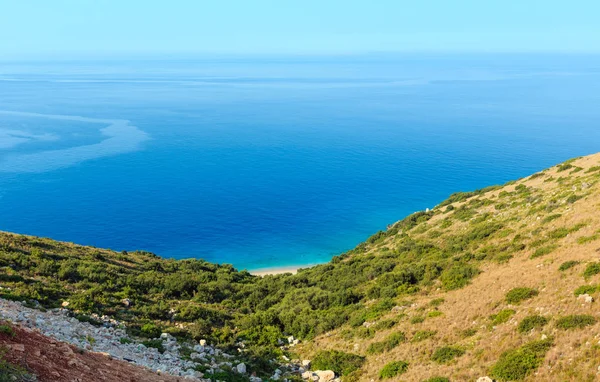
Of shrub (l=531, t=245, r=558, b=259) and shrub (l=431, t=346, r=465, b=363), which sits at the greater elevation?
shrub (l=531, t=245, r=558, b=259)

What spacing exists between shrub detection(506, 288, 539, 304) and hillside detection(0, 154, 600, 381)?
0.21 ft

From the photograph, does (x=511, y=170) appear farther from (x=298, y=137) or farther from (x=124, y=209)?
(x=124, y=209)

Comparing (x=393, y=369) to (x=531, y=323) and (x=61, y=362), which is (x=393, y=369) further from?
(x=61, y=362)

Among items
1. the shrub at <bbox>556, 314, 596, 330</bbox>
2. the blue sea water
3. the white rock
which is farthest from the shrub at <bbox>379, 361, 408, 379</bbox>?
the blue sea water

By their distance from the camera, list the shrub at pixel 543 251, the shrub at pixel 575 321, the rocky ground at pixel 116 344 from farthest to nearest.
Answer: the shrub at pixel 543 251, the rocky ground at pixel 116 344, the shrub at pixel 575 321

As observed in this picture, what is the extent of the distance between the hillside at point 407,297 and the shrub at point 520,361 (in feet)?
0.16

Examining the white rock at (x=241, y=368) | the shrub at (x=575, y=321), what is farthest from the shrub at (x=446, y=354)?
the white rock at (x=241, y=368)

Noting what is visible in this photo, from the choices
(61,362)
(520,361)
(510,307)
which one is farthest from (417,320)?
(61,362)

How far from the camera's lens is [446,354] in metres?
16.7

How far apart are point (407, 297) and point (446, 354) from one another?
7.70 m

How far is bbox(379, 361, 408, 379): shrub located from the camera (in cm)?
1662

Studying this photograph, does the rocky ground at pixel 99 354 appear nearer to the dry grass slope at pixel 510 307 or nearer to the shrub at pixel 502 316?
the dry grass slope at pixel 510 307

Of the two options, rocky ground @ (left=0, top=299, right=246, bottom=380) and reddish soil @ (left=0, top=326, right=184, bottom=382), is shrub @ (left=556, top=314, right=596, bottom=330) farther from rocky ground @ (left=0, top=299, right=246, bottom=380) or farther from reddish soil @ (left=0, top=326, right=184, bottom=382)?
reddish soil @ (left=0, top=326, right=184, bottom=382)

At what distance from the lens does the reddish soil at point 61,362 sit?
435 inches
